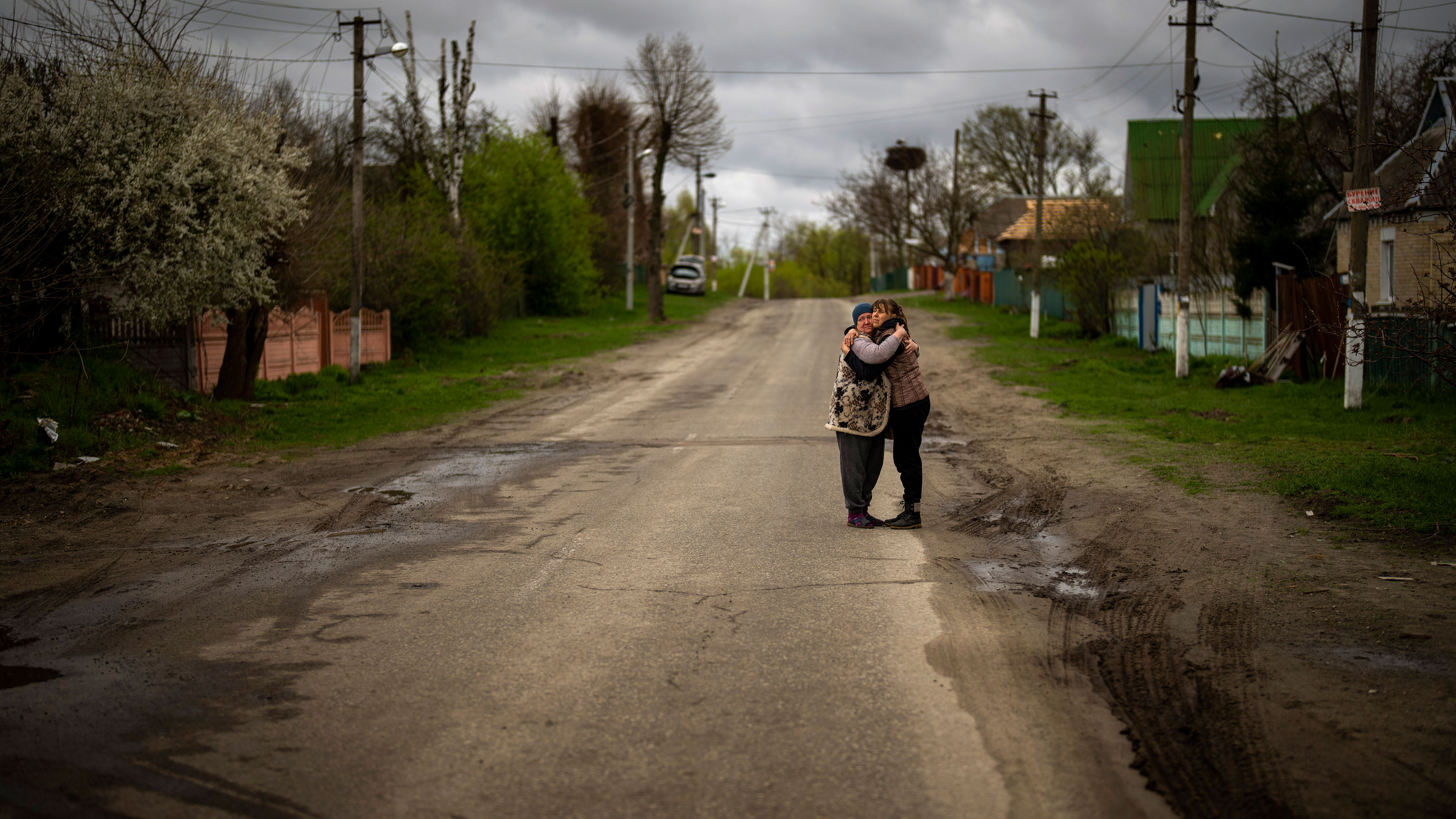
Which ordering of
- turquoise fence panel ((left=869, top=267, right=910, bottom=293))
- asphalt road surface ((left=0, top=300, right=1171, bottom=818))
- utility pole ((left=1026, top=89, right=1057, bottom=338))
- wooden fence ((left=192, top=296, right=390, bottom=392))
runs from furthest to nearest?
turquoise fence panel ((left=869, top=267, right=910, bottom=293)), utility pole ((left=1026, top=89, right=1057, bottom=338)), wooden fence ((left=192, top=296, right=390, bottom=392)), asphalt road surface ((left=0, top=300, right=1171, bottom=818))

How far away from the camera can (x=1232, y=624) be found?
18.3 feet

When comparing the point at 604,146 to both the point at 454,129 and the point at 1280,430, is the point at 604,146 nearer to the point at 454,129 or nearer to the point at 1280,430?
the point at 454,129

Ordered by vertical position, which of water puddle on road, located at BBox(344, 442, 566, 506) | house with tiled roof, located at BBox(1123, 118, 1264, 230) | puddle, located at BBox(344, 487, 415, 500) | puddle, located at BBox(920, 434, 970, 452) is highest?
house with tiled roof, located at BBox(1123, 118, 1264, 230)

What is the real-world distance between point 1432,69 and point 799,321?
21.4 m

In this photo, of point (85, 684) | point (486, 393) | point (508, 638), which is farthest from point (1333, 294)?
point (85, 684)

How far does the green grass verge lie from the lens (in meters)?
8.77

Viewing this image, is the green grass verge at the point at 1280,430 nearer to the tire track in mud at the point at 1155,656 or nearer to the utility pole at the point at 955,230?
the tire track in mud at the point at 1155,656

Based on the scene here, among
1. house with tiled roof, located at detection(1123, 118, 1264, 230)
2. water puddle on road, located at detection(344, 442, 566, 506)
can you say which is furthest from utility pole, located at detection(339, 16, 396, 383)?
house with tiled roof, located at detection(1123, 118, 1264, 230)

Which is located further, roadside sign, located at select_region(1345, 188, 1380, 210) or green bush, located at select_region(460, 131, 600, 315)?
green bush, located at select_region(460, 131, 600, 315)

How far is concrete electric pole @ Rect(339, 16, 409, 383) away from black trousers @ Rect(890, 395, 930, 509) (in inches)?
593

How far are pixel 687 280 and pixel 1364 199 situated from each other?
145 ft

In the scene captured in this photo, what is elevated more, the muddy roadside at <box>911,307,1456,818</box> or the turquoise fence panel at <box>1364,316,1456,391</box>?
the turquoise fence panel at <box>1364,316,1456,391</box>

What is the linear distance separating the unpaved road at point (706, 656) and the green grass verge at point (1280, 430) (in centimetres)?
93

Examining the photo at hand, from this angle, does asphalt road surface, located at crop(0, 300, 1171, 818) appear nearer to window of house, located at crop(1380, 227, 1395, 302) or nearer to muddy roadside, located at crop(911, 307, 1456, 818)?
muddy roadside, located at crop(911, 307, 1456, 818)
